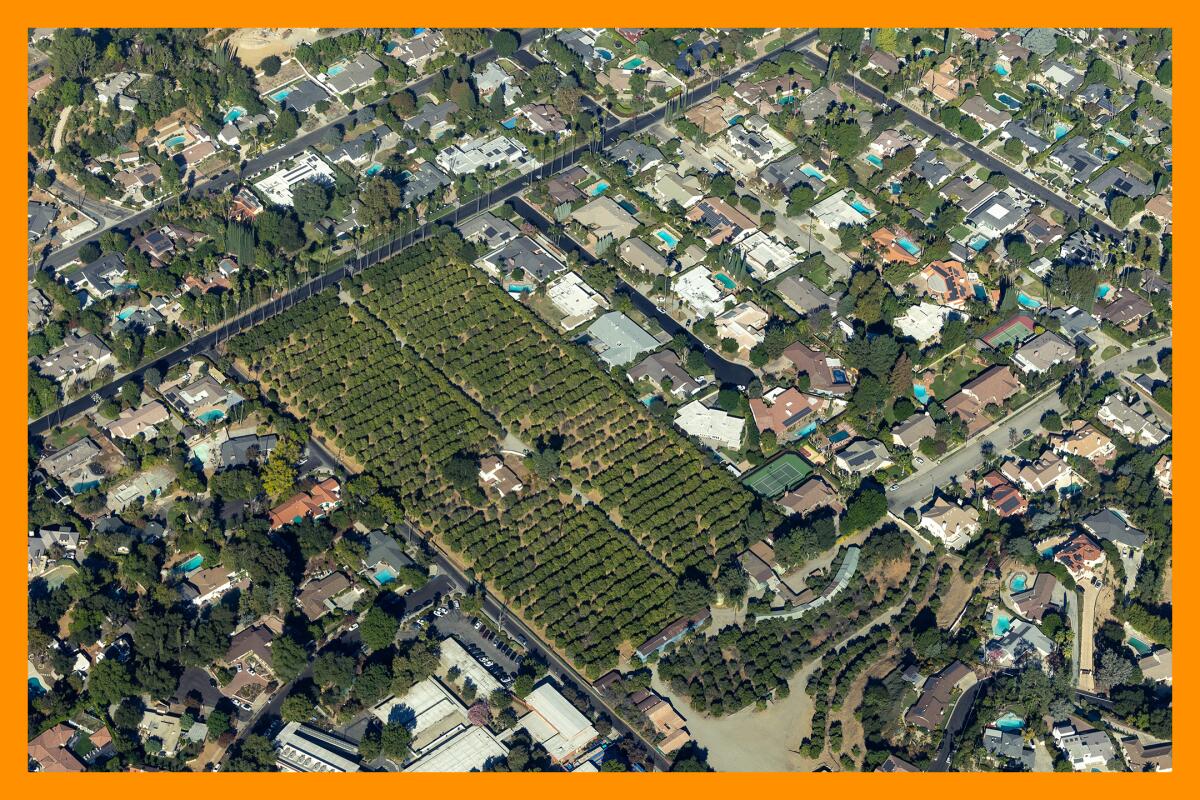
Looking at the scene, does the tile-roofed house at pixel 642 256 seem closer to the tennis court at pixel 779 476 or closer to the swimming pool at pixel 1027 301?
the tennis court at pixel 779 476

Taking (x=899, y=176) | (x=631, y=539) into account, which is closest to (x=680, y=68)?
(x=899, y=176)

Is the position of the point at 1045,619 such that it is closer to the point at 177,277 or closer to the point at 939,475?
the point at 939,475

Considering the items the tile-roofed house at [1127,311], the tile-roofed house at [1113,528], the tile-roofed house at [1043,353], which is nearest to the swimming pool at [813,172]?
the tile-roofed house at [1043,353]

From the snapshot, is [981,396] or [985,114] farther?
[985,114]

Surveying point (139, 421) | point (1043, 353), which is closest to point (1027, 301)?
point (1043, 353)

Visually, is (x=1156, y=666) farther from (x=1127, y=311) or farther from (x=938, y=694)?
(x=1127, y=311)

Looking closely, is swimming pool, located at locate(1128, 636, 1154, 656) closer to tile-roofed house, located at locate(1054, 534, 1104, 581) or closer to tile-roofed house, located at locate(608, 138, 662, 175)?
tile-roofed house, located at locate(1054, 534, 1104, 581)
